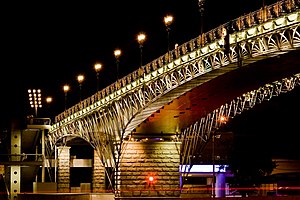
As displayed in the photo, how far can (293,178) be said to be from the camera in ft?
274

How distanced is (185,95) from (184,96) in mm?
384

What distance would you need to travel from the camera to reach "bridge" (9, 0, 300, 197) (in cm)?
4234

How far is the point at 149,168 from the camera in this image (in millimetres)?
67812

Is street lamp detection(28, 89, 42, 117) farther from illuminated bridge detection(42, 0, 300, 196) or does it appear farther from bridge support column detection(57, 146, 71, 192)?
bridge support column detection(57, 146, 71, 192)

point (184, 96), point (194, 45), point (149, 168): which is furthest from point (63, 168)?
point (194, 45)

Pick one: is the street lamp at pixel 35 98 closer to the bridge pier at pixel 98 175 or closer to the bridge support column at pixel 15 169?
the bridge support column at pixel 15 169

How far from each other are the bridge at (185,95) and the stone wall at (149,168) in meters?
0.08

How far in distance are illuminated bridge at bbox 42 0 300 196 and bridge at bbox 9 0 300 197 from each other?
5 centimetres

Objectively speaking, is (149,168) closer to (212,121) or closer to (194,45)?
(212,121)

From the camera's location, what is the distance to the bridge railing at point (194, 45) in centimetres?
4012

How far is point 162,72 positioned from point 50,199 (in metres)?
14.0

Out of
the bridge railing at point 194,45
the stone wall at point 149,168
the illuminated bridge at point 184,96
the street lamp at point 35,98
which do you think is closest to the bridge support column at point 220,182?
the illuminated bridge at point 184,96

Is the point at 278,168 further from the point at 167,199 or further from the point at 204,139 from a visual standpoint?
the point at 167,199

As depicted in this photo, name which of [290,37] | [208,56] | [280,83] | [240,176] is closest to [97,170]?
[240,176]
